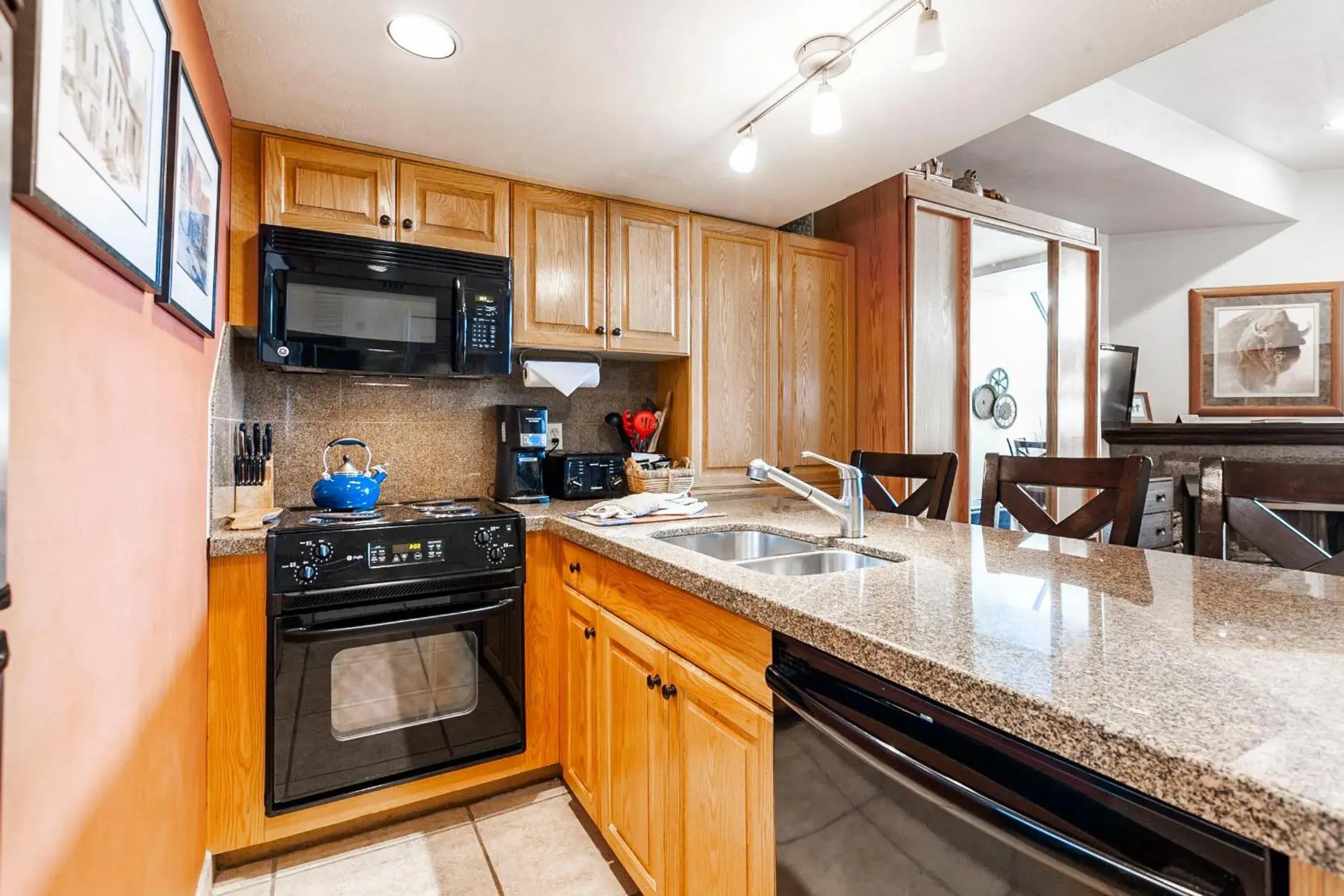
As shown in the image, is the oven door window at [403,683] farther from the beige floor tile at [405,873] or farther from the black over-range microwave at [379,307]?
the black over-range microwave at [379,307]

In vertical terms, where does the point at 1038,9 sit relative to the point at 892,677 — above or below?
above

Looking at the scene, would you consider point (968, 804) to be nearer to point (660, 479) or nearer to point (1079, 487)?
point (1079, 487)

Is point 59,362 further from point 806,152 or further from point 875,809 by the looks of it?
point 806,152

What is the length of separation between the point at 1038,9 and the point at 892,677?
1.60 m

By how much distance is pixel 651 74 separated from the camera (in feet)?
5.73

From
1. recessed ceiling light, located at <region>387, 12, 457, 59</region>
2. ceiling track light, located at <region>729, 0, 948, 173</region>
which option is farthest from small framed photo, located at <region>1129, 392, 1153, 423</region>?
recessed ceiling light, located at <region>387, 12, 457, 59</region>

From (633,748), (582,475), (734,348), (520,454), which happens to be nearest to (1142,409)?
(734,348)

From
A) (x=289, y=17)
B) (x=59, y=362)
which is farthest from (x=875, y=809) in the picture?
(x=289, y=17)

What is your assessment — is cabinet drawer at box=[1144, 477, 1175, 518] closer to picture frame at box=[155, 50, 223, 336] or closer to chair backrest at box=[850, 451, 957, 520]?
chair backrest at box=[850, 451, 957, 520]

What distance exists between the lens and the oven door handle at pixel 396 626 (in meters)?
1.73

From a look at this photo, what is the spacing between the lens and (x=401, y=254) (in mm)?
2115

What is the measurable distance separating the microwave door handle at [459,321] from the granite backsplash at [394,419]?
0.33m

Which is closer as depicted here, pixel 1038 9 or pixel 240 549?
pixel 1038 9

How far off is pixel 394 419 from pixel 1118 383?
4117 millimetres
